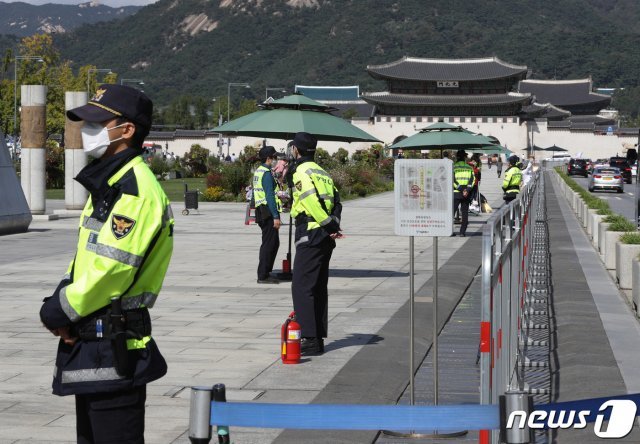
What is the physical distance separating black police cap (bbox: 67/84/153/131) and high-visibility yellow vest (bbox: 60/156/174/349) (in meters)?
0.20

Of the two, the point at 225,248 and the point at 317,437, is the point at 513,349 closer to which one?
the point at 317,437

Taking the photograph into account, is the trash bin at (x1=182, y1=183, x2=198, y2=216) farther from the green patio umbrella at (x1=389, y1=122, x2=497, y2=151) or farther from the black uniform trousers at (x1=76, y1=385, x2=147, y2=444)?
the black uniform trousers at (x1=76, y1=385, x2=147, y2=444)

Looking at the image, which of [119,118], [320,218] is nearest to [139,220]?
[119,118]

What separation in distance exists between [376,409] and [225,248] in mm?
17461

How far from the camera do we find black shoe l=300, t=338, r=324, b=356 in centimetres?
1003

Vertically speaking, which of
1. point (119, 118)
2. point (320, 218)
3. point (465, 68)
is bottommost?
point (320, 218)

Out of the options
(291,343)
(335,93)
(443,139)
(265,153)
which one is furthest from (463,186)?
(335,93)

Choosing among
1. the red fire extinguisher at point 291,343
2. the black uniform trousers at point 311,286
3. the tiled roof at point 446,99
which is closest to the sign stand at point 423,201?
the red fire extinguisher at point 291,343

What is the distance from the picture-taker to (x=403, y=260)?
752 inches

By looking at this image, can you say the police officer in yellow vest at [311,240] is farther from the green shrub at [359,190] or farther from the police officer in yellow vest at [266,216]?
the green shrub at [359,190]

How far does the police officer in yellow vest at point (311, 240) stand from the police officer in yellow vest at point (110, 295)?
544cm

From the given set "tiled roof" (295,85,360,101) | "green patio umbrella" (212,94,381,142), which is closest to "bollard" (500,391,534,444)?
"green patio umbrella" (212,94,381,142)

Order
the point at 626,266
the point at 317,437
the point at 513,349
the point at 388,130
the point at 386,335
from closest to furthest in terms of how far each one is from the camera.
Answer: the point at 317,437 < the point at 513,349 < the point at 386,335 < the point at 626,266 < the point at 388,130

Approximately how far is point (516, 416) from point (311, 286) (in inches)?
258
